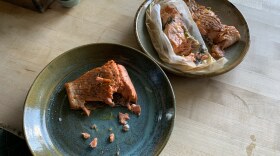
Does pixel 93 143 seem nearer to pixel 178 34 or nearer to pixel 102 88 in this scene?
pixel 102 88

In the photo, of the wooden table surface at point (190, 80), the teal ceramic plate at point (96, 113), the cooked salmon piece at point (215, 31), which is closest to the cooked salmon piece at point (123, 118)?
the teal ceramic plate at point (96, 113)

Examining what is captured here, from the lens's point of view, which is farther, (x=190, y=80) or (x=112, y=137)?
(x=190, y=80)

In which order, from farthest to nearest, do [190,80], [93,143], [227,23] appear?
[227,23]
[190,80]
[93,143]

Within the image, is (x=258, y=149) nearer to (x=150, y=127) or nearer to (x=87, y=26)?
(x=150, y=127)

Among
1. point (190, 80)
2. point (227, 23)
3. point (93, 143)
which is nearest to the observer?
point (93, 143)

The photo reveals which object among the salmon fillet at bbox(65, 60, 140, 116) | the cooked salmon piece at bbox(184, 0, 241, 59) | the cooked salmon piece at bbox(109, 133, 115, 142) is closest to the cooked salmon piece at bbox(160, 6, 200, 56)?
the cooked salmon piece at bbox(184, 0, 241, 59)

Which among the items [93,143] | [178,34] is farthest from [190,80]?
[93,143]

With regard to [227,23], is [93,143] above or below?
below

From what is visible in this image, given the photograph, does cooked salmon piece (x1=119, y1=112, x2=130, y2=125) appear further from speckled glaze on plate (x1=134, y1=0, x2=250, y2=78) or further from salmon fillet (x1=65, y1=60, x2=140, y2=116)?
speckled glaze on plate (x1=134, y1=0, x2=250, y2=78)
